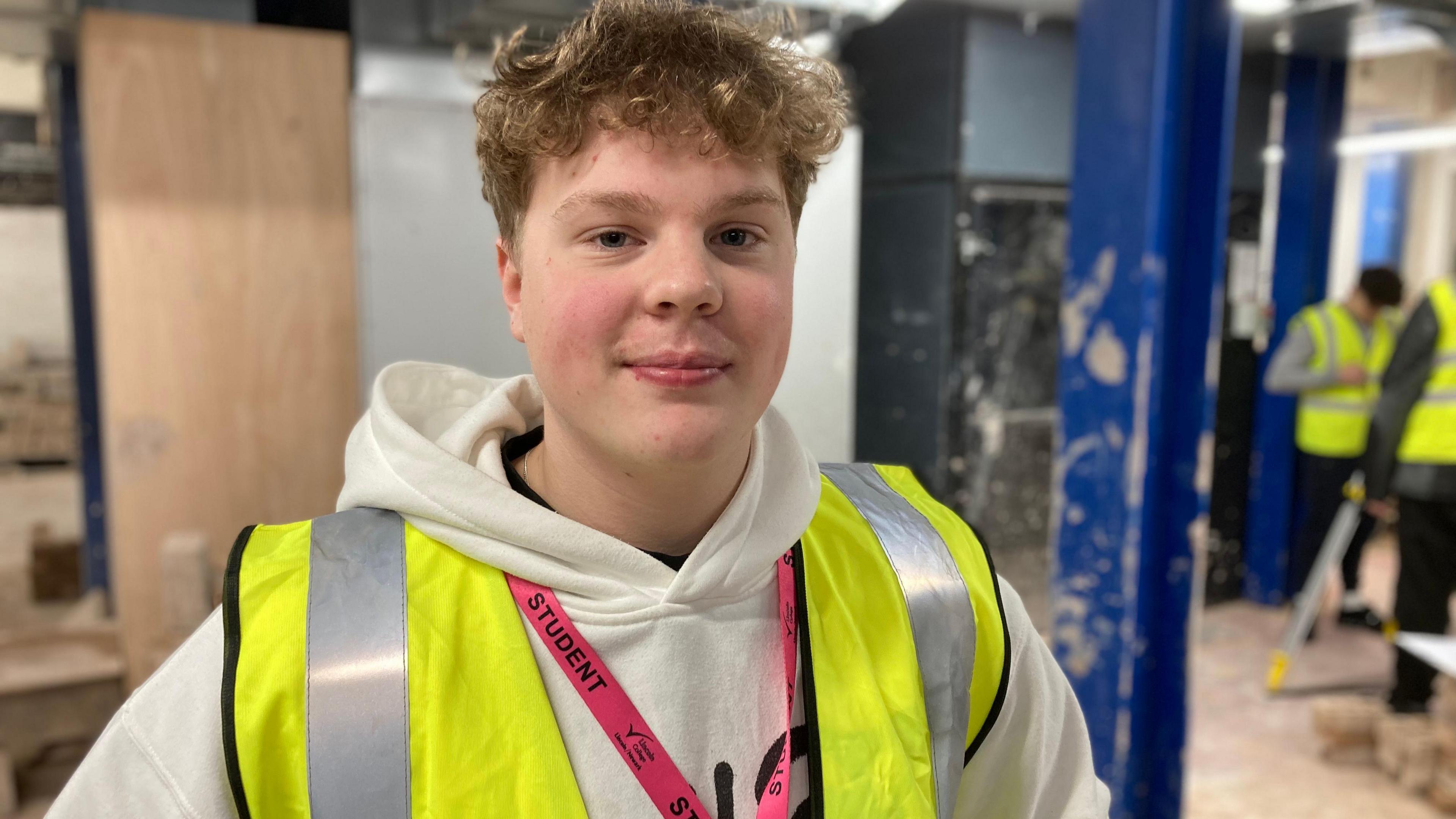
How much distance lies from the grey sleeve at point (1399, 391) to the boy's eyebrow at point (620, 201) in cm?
329

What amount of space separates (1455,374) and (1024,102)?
1.69 metres

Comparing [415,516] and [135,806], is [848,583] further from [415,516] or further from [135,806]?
[135,806]

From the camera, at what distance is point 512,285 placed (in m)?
0.96

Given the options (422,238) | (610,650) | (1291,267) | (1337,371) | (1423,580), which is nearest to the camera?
(610,650)

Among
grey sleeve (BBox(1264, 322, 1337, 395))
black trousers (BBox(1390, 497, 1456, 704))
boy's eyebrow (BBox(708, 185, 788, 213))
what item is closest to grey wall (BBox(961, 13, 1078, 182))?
grey sleeve (BBox(1264, 322, 1337, 395))

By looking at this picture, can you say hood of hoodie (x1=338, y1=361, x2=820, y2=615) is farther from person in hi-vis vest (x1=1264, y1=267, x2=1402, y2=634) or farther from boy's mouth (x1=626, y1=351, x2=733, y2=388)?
person in hi-vis vest (x1=1264, y1=267, x2=1402, y2=634)

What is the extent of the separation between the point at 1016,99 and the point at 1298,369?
1663 millimetres

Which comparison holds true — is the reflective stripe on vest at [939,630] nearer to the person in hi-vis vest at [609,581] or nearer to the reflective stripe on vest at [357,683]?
the person in hi-vis vest at [609,581]

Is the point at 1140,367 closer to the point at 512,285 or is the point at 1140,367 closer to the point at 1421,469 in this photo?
the point at 512,285

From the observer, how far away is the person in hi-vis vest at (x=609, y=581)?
0.75 meters

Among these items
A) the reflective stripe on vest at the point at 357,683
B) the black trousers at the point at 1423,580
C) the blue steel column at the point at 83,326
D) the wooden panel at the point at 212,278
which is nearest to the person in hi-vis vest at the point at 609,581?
the reflective stripe on vest at the point at 357,683

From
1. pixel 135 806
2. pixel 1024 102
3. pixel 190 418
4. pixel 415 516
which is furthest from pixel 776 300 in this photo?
pixel 1024 102

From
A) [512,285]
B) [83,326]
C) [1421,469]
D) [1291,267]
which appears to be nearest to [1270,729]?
[1421,469]

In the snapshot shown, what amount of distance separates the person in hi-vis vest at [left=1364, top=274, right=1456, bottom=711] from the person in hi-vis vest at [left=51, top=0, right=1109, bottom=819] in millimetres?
2944
